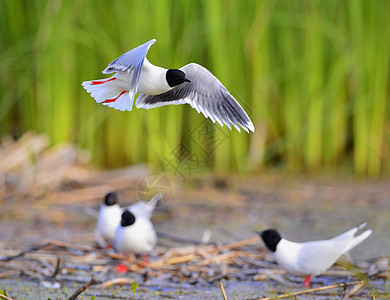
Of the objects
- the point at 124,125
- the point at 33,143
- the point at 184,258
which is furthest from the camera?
the point at 124,125

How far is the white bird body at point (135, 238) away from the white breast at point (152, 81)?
1981 mm

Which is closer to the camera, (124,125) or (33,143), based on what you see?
(33,143)

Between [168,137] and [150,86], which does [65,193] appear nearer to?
[168,137]

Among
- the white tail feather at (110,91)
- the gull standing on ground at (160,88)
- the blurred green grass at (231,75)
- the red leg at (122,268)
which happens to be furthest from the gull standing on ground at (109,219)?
the white tail feather at (110,91)

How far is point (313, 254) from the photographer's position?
11.3ft

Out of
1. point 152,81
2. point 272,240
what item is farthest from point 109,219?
point 152,81

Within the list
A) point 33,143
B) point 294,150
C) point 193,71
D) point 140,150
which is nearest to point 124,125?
point 140,150

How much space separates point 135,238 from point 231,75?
84.9 inches

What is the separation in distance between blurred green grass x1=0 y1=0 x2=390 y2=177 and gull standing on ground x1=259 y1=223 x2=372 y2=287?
1.97 meters

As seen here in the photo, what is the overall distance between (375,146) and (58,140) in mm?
2491

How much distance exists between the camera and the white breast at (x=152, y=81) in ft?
6.56

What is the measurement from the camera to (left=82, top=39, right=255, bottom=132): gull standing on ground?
2002mm

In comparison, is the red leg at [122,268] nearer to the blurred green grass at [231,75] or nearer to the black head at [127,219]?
the black head at [127,219]

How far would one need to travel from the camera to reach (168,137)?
225 inches
